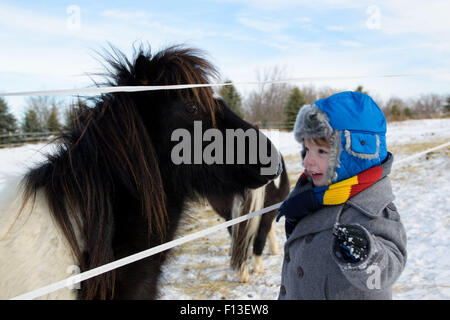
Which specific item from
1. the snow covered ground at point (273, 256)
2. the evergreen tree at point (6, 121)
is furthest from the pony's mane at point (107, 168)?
the evergreen tree at point (6, 121)

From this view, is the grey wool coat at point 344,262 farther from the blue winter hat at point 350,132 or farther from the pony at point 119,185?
the pony at point 119,185

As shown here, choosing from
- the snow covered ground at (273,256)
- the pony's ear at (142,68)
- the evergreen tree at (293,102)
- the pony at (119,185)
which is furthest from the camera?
the evergreen tree at (293,102)

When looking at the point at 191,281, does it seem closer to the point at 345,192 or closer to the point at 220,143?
the point at 220,143

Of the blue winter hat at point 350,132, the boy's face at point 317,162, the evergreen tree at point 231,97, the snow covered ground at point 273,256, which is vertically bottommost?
the snow covered ground at point 273,256

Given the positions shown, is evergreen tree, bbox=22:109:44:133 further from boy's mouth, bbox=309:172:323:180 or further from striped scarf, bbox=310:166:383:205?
striped scarf, bbox=310:166:383:205

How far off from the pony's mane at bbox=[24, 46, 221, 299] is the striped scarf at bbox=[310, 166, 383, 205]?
84 cm

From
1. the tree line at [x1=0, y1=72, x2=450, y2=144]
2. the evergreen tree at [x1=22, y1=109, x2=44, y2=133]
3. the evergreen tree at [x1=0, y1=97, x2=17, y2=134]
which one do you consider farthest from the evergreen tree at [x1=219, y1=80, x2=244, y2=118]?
the evergreen tree at [x1=0, y1=97, x2=17, y2=134]

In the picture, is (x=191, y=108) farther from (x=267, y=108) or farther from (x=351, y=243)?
(x=267, y=108)

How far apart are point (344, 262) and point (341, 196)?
11.9 inches

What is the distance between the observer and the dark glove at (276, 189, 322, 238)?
4.13ft

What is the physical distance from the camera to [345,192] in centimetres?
118

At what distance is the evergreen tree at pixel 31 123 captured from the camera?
15256 mm
